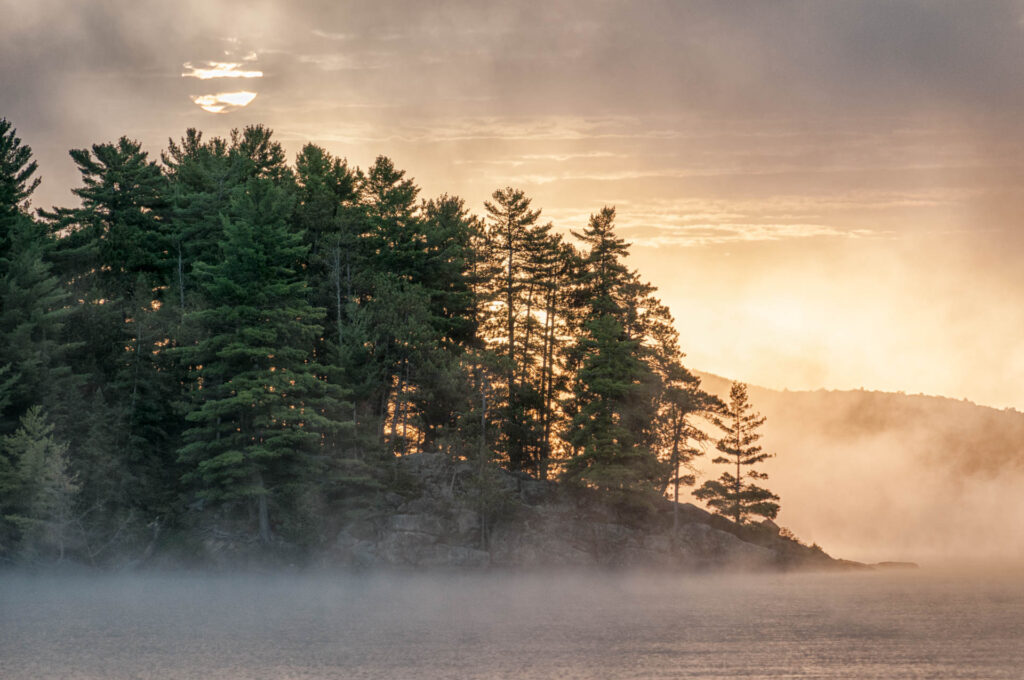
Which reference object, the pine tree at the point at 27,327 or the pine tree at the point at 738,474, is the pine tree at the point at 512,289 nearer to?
the pine tree at the point at 738,474

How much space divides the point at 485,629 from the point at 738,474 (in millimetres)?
53526

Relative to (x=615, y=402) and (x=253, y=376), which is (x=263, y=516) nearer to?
(x=253, y=376)

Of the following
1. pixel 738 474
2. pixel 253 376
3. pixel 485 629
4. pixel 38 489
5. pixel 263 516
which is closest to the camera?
pixel 485 629

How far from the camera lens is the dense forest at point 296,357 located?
80.2m

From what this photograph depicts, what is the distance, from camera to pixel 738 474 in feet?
325

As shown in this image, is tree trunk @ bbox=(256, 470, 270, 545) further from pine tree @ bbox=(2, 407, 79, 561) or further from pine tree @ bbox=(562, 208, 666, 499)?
pine tree @ bbox=(562, 208, 666, 499)

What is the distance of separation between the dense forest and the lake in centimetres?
774

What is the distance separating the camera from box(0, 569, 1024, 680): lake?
40.4 metres

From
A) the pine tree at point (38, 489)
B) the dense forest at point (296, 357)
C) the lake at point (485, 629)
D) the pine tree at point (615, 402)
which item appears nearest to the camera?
the lake at point (485, 629)

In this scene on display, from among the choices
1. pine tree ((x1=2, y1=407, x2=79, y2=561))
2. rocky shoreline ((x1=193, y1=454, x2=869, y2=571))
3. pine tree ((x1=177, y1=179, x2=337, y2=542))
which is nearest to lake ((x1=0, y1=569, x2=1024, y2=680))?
pine tree ((x1=2, y1=407, x2=79, y2=561))

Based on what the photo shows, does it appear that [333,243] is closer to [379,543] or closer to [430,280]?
[430,280]

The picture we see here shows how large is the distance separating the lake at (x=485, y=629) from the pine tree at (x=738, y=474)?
16.8 meters

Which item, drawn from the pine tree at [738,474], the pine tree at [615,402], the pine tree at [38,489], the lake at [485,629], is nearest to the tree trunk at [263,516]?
the lake at [485,629]

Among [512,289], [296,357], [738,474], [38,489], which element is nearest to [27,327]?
[38,489]
